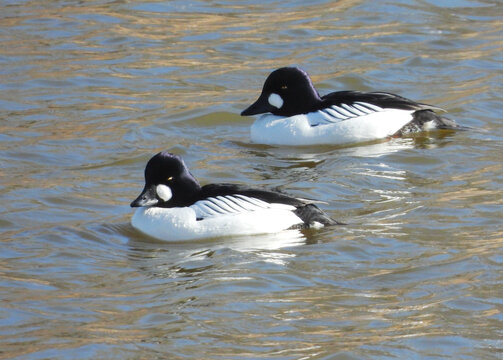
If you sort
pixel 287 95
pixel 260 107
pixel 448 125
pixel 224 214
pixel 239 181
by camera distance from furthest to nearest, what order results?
pixel 260 107, pixel 287 95, pixel 448 125, pixel 239 181, pixel 224 214

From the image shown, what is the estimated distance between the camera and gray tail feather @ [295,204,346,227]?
32.8ft

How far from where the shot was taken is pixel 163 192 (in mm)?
10250

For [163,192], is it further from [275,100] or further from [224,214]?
[275,100]

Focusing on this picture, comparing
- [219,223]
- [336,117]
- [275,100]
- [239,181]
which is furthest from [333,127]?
[219,223]

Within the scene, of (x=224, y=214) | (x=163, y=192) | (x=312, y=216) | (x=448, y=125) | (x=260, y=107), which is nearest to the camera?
(x=224, y=214)

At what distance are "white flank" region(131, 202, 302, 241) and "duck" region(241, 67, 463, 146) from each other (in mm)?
3517

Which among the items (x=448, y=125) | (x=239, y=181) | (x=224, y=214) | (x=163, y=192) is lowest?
(x=239, y=181)

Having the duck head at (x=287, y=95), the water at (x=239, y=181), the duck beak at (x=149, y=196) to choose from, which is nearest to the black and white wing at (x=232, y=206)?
the water at (x=239, y=181)

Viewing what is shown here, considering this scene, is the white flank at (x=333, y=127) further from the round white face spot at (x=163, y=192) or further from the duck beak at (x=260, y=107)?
the round white face spot at (x=163, y=192)

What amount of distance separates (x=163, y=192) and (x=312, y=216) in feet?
4.05

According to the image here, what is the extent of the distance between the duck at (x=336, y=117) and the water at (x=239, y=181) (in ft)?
0.60

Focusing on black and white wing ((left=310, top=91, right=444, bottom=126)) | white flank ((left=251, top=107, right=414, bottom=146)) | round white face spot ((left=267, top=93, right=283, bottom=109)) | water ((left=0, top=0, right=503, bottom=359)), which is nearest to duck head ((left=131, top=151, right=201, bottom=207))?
water ((left=0, top=0, right=503, bottom=359))

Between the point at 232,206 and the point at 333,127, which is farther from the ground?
the point at 232,206

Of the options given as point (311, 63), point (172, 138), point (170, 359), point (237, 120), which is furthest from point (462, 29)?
point (170, 359)
